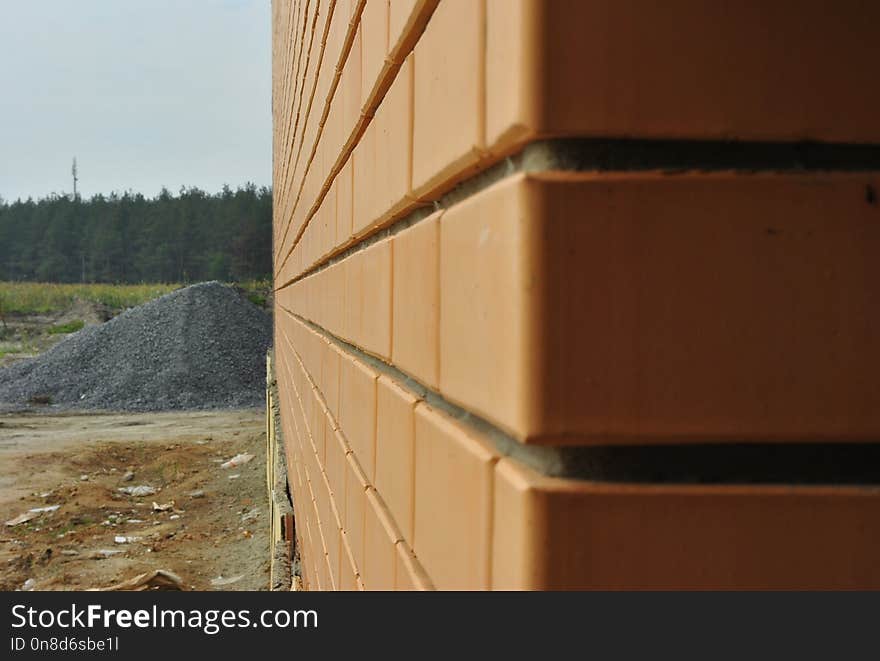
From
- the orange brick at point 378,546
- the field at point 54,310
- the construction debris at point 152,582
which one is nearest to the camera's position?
the orange brick at point 378,546

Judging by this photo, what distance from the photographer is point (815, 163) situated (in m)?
0.55

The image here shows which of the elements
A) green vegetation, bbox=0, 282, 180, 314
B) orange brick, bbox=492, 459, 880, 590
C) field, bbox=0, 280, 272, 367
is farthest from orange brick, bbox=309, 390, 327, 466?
green vegetation, bbox=0, 282, 180, 314

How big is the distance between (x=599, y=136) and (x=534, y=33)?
81mm

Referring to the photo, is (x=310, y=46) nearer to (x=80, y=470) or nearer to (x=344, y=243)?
(x=344, y=243)

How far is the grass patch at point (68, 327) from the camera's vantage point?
40781 millimetres

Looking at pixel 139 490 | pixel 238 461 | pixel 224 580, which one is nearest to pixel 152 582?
pixel 224 580

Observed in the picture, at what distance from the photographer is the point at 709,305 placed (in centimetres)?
53

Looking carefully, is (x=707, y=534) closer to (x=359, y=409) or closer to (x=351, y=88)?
(x=359, y=409)

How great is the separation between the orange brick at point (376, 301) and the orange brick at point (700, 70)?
69cm

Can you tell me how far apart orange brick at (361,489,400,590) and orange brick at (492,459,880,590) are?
0.61m

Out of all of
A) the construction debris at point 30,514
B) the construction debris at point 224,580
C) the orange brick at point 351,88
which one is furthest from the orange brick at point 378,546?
the construction debris at point 30,514

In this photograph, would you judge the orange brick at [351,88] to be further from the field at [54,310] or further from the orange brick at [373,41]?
the field at [54,310]

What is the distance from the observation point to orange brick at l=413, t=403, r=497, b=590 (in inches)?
27.8

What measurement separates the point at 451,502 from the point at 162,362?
26.1 meters
